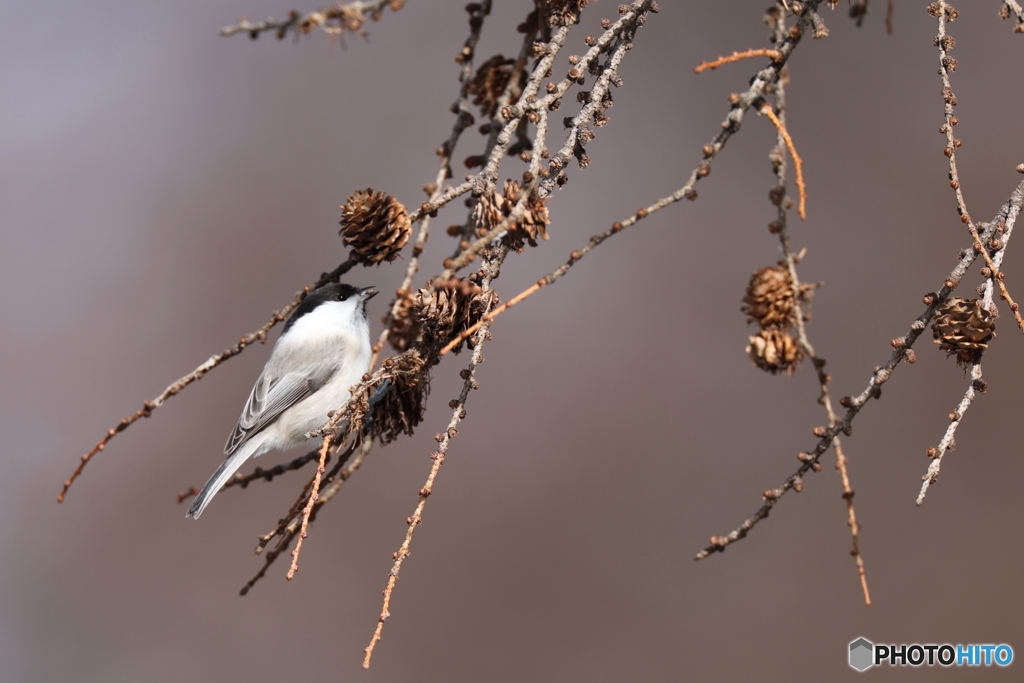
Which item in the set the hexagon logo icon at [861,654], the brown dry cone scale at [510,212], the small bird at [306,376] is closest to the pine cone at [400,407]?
the brown dry cone scale at [510,212]

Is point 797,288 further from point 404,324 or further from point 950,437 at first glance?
point 404,324

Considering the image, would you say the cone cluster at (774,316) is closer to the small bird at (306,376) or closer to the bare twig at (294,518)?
the bare twig at (294,518)

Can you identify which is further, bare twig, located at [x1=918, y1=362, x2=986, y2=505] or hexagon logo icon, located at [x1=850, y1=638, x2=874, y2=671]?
hexagon logo icon, located at [x1=850, y1=638, x2=874, y2=671]

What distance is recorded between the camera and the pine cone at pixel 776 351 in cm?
51

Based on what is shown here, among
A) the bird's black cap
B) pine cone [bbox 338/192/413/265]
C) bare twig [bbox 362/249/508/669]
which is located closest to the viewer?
bare twig [bbox 362/249/508/669]

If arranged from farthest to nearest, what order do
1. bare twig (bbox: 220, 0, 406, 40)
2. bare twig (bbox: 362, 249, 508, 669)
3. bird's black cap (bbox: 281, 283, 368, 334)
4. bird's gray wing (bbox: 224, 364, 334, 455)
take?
bird's black cap (bbox: 281, 283, 368, 334)
bird's gray wing (bbox: 224, 364, 334, 455)
bare twig (bbox: 362, 249, 508, 669)
bare twig (bbox: 220, 0, 406, 40)

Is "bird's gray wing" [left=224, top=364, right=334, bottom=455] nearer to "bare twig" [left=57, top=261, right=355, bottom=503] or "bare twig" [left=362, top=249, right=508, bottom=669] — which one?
"bare twig" [left=57, top=261, right=355, bottom=503]

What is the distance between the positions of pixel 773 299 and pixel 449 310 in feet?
0.76

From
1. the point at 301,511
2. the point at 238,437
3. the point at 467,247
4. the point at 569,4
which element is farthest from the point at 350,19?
the point at 238,437

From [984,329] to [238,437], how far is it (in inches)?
45.2

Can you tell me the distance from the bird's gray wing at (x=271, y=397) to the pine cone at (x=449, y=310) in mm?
835

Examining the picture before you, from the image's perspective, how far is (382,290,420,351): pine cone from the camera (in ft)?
1.65

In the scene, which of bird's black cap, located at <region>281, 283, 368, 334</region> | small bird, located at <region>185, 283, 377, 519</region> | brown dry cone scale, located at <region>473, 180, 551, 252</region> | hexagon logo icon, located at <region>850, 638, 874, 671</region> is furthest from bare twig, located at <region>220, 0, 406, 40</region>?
hexagon logo icon, located at <region>850, 638, 874, 671</region>

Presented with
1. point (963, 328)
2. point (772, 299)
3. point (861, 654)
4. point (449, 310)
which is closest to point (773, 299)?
point (772, 299)
